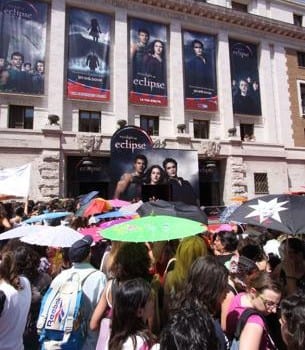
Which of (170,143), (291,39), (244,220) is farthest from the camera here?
(291,39)

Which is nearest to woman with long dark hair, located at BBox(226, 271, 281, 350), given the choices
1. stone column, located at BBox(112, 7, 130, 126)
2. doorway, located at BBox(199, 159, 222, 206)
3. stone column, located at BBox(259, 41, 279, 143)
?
stone column, located at BBox(112, 7, 130, 126)

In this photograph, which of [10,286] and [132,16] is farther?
[132,16]

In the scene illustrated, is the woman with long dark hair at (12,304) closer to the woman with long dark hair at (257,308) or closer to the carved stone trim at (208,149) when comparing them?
Result: the woman with long dark hair at (257,308)

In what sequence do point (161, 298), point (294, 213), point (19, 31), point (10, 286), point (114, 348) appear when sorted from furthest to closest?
point (19, 31)
point (294, 213)
point (161, 298)
point (10, 286)
point (114, 348)

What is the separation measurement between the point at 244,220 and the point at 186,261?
1225 mm

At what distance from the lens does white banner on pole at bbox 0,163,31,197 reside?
8773 mm

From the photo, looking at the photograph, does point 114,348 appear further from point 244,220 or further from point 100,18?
point 100,18

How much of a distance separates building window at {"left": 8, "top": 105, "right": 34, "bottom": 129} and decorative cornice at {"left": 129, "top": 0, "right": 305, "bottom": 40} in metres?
10.2

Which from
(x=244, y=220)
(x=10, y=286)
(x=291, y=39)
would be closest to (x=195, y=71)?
(x=291, y=39)

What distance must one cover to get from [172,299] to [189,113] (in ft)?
73.5

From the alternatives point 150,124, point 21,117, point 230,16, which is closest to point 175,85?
point 150,124

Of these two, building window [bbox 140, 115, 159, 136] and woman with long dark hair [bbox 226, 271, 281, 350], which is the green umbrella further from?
building window [bbox 140, 115, 159, 136]

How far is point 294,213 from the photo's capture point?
4043 mm

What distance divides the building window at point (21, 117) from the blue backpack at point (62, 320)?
19009 mm
